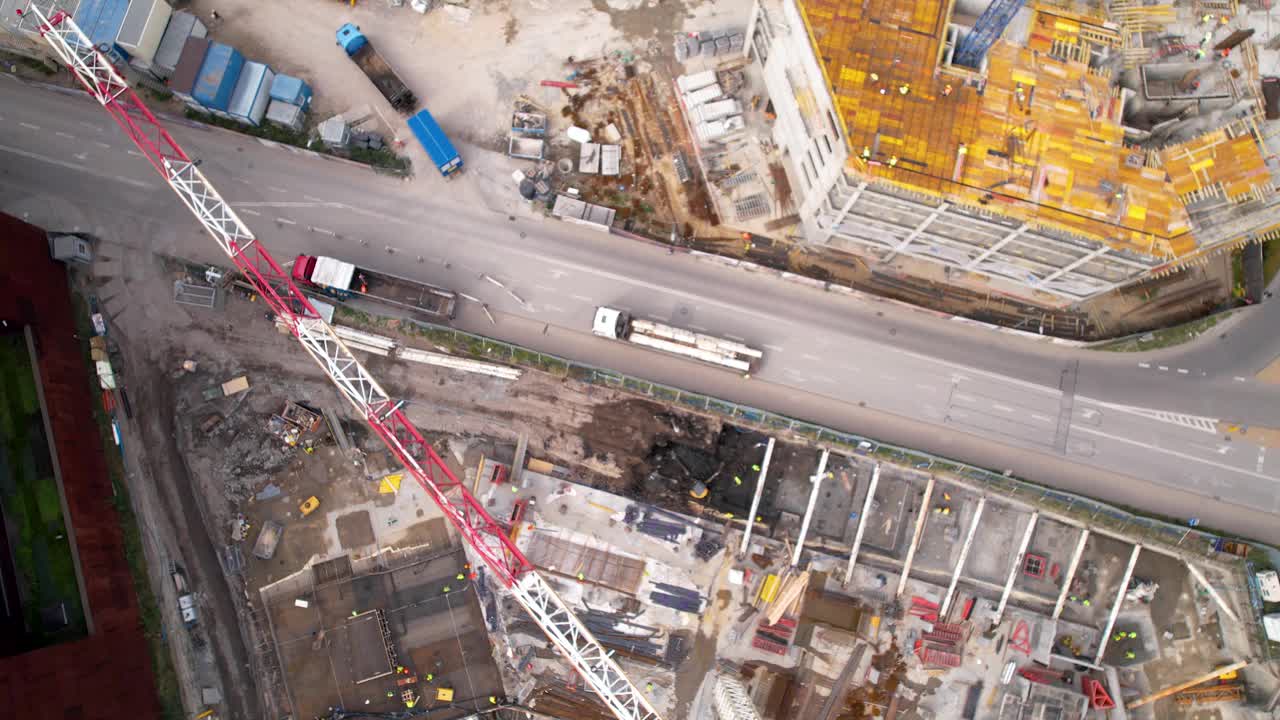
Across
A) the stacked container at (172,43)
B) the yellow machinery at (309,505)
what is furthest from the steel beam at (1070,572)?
the stacked container at (172,43)

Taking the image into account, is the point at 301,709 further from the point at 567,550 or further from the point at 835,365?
the point at 835,365

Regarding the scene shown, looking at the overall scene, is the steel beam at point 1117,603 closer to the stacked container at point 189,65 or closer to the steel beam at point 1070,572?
the steel beam at point 1070,572

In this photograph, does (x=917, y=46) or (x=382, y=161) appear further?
(x=382, y=161)

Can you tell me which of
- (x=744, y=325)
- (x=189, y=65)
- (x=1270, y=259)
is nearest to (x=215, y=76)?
(x=189, y=65)

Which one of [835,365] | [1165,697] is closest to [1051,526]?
[1165,697]

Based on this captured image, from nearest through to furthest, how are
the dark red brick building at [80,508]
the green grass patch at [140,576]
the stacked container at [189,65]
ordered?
the dark red brick building at [80,508]
the green grass patch at [140,576]
the stacked container at [189,65]

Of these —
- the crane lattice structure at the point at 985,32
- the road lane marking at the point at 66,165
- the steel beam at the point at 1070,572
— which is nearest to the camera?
the crane lattice structure at the point at 985,32
